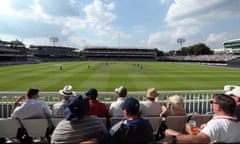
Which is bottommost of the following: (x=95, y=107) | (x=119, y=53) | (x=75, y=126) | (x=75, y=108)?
(x=95, y=107)

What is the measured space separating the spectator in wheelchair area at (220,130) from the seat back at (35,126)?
7.68ft

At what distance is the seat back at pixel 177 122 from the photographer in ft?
13.1

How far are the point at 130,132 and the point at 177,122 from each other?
169cm

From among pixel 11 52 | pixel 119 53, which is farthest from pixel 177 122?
pixel 119 53

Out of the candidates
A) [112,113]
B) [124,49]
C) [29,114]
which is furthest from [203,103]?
[124,49]

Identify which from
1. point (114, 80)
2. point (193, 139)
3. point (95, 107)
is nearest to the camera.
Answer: point (193, 139)

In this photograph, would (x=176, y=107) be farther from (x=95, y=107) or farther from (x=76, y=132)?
(x=76, y=132)

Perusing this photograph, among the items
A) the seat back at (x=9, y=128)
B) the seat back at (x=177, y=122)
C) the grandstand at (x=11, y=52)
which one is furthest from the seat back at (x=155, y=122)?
the grandstand at (x=11, y=52)

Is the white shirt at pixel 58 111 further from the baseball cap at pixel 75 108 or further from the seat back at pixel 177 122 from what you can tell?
the seat back at pixel 177 122

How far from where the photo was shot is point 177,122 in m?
4.02

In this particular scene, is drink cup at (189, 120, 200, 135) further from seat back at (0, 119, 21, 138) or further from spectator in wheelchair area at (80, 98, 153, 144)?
seat back at (0, 119, 21, 138)

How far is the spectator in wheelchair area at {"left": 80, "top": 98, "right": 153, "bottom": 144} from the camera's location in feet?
8.59

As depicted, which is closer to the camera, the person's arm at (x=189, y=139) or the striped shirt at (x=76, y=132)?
the person's arm at (x=189, y=139)

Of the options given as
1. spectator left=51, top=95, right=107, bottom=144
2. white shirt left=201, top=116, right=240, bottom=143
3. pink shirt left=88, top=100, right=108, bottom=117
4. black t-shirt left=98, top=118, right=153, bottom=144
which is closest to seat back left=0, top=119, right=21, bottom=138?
pink shirt left=88, top=100, right=108, bottom=117
